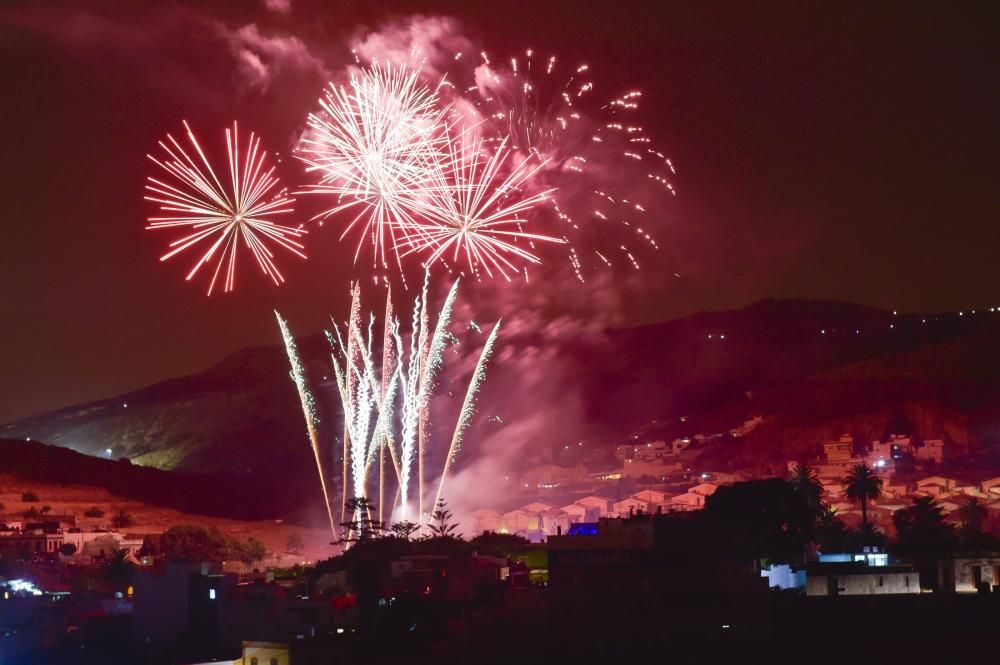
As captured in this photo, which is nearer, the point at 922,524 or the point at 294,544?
the point at 922,524

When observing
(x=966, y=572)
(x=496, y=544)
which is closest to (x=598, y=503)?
(x=496, y=544)

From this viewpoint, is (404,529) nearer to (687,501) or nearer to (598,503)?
(687,501)

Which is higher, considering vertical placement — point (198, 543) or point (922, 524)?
point (198, 543)

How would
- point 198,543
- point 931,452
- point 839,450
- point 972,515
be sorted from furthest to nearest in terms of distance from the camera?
point 839,450 < point 931,452 < point 198,543 < point 972,515

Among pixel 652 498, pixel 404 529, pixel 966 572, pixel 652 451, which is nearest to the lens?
pixel 966 572

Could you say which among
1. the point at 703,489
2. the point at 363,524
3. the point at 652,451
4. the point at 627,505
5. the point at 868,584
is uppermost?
the point at 652,451

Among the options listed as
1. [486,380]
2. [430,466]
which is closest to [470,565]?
[430,466]

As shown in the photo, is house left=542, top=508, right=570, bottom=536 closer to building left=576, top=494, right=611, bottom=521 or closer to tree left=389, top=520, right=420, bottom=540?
building left=576, top=494, right=611, bottom=521
